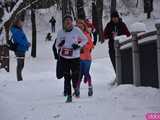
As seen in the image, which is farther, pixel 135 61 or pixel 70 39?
pixel 135 61

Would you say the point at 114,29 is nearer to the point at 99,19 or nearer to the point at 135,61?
the point at 135,61

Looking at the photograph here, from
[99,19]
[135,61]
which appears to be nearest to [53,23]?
[99,19]

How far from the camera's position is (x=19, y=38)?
49.0 ft

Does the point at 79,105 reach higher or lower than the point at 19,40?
lower

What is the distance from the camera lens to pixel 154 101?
32.0ft

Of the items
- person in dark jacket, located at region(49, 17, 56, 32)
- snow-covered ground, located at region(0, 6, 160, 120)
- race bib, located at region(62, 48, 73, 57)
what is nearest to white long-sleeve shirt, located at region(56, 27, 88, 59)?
race bib, located at region(62, 48, 73, 57)

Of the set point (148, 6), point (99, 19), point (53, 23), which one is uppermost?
point (148, 6)

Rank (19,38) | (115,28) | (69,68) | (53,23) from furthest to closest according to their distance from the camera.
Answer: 1. (53,23)
2. (19,38)
3. (115,28)
4. (69,68)

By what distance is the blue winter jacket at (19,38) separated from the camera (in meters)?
14.9

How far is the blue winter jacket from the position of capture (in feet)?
48.9

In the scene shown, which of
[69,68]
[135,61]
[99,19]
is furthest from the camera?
[99,19]

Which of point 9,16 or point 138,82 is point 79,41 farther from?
point 9,16

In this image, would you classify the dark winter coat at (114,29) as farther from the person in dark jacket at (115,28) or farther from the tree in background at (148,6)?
the tree in background at (148,6)

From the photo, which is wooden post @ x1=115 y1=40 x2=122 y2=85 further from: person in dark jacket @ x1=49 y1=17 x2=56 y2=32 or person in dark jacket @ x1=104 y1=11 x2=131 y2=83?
person in dark jacket @ x1=49 y1=17 x2=56 y2=32
